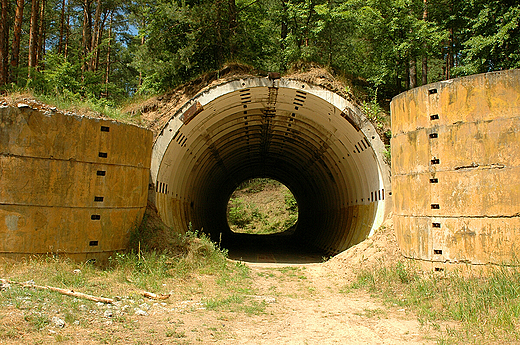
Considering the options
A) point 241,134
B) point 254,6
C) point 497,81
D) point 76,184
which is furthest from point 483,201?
point 254,6

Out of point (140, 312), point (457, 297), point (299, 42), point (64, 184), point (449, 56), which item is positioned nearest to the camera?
point (140, 312)

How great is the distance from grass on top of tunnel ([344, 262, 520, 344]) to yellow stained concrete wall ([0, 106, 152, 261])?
5867mm

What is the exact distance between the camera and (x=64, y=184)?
920cm

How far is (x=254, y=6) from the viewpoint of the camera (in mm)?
23000

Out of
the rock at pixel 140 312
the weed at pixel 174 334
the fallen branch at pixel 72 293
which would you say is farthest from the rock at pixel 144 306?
the weed at pixel 174 334

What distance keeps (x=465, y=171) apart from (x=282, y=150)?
43.7ft

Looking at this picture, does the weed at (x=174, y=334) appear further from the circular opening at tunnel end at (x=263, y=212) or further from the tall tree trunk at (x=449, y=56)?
the circular opening at tunnel end at (x=263, y=212)

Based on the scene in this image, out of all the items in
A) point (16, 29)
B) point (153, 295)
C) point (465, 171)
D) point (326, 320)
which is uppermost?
point (16, 29)

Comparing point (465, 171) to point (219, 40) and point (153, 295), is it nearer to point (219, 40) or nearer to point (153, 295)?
point (153, 295)

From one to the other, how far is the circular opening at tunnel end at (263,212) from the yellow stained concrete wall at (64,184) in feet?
81.0

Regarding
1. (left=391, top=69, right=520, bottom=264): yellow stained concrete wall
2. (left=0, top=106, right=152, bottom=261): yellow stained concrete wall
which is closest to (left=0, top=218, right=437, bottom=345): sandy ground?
(left=391, top=69, right=520, bottom=264): yellow stained concrete wall

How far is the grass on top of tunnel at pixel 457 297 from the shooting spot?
6.07m

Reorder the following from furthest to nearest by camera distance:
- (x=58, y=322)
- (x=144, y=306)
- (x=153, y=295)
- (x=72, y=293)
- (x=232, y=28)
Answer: (x=232, y=28), (x=153, y=295), (x=144, y=306), (x=72, y=293), (x=58, y=322)

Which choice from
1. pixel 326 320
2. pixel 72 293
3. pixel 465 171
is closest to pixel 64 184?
pixel 72 293
